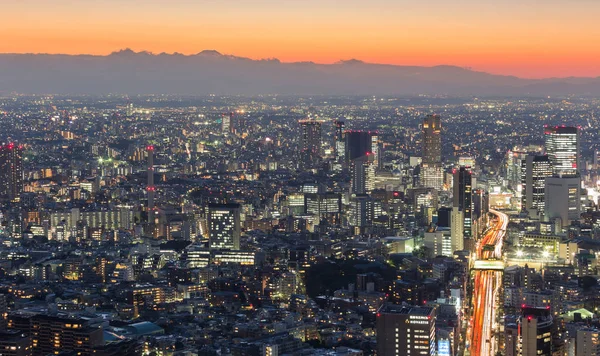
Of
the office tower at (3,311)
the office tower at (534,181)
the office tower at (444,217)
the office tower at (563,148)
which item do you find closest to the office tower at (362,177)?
the office tower at (534,181)

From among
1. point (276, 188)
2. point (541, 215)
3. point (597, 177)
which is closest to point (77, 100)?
point (276, 188)

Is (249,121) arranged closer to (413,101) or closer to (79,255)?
(413,101)

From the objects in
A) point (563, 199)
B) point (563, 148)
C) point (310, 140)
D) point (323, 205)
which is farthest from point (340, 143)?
point (563, 199)

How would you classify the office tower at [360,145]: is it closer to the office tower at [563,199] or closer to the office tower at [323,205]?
the office tower at [323,205]

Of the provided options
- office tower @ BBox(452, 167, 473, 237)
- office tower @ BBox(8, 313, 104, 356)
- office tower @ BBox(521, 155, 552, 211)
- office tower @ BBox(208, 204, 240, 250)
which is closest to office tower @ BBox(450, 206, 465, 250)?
office tower @ BBox(452, 167, 473, 237)

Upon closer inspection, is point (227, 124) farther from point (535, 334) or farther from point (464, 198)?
point (535, 334)

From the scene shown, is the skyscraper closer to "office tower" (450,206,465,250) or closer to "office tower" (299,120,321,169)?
"office tower" (299,120,321,169)
